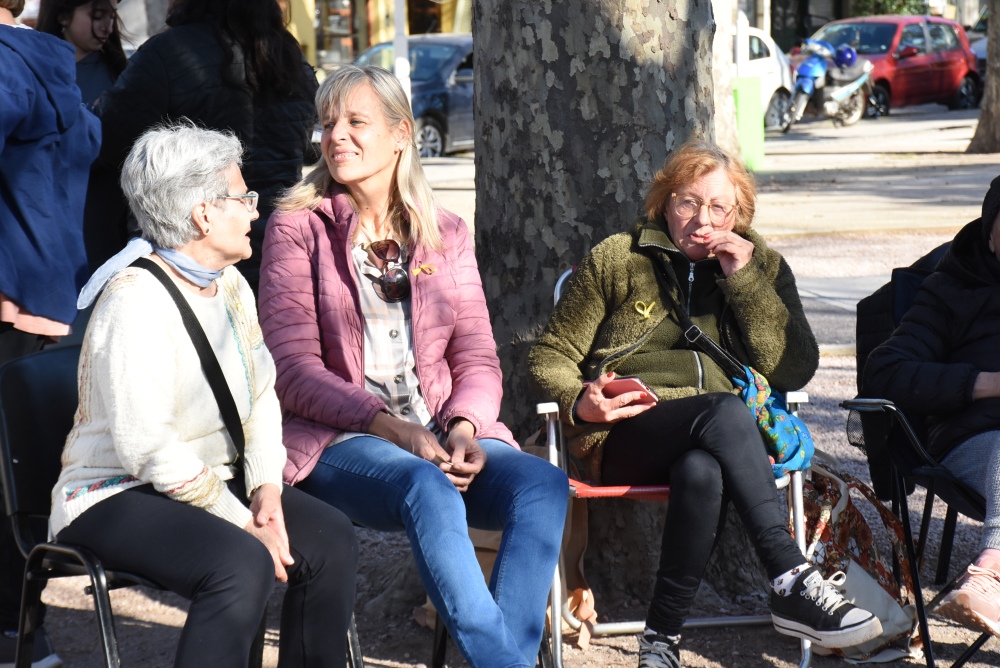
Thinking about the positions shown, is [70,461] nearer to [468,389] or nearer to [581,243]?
[468,389]

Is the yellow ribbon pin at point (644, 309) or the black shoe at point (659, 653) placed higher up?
the yellow ribbon pin at point (644, 309)

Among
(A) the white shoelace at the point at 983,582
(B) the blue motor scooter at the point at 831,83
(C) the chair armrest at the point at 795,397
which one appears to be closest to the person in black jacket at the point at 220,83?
(C) the chair armrest at the point at 795,397

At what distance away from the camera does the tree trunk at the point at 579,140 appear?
3.74 metres

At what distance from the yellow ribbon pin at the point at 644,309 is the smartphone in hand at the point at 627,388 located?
21 centimetres

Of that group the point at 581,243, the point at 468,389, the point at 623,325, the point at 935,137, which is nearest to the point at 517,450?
Result: the point at 468,389

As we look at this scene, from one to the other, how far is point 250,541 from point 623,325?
4.44 feet

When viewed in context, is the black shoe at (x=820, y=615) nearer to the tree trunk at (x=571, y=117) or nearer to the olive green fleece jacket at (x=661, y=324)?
the olive green fleece jacket at (x=661, y=324)

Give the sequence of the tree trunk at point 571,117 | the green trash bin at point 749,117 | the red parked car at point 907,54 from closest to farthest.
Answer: the tree trunk at point 571,117, the green trash bin at point 749,117, the red parked car at point 907,54

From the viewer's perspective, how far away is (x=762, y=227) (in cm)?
1054

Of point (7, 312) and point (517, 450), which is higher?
point (7, 312)

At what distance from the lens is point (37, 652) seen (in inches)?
140

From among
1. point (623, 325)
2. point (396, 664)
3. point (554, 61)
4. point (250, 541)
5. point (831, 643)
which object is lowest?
point (396, 664)

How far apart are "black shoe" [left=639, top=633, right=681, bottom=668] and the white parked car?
16282mm

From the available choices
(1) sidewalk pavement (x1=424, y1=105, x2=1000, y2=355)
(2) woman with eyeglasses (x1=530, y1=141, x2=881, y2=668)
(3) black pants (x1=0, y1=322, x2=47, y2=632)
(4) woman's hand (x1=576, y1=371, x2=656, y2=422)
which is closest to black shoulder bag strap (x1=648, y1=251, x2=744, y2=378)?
(2) woman with eyeglasses (x1=530, y1=141, x2=881, y2=668)
